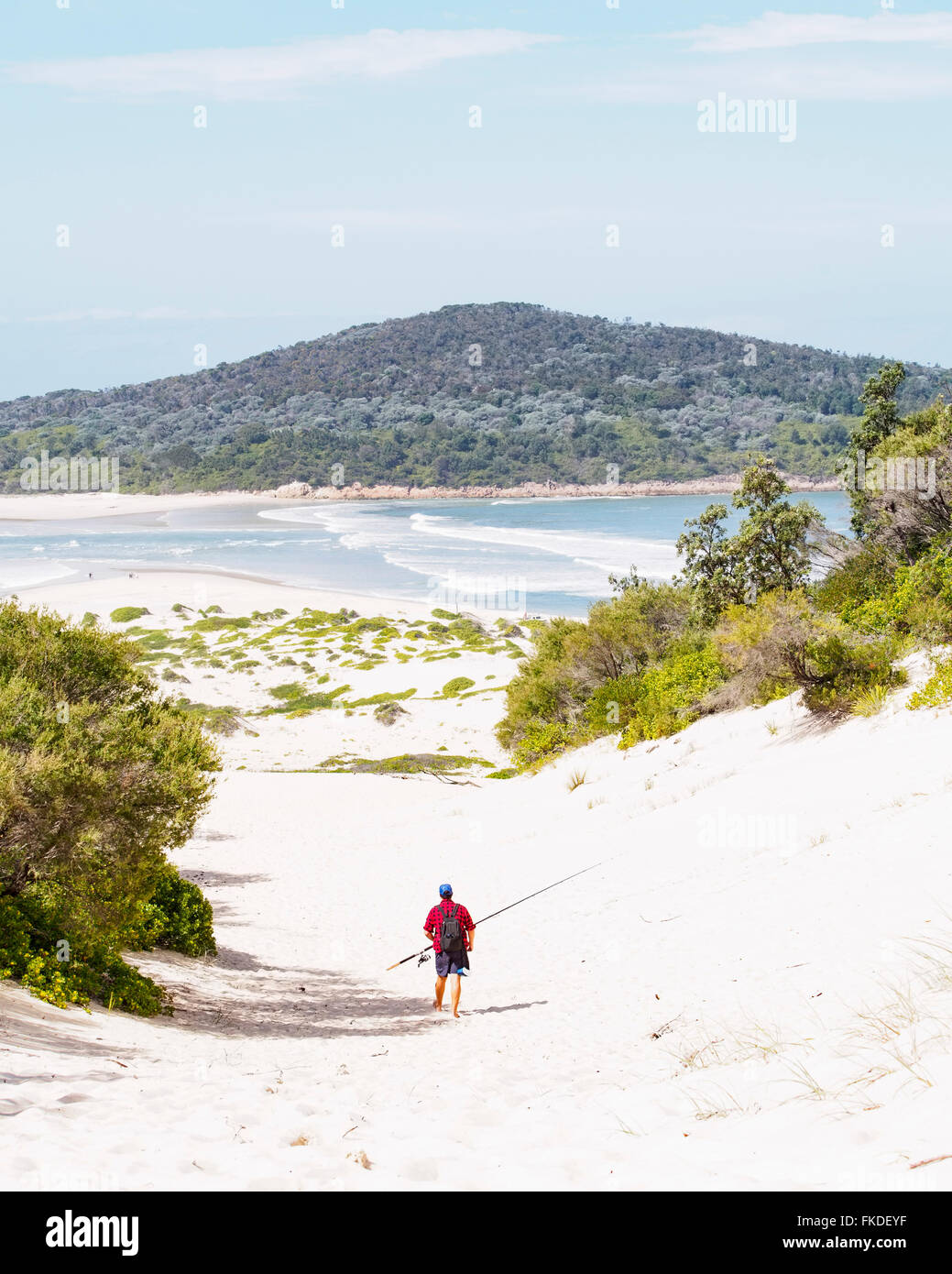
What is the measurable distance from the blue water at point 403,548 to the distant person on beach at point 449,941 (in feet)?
135

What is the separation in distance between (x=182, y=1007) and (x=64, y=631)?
3654 mm

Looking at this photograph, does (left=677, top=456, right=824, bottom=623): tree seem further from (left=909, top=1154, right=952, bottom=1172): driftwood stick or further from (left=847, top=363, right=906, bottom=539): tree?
(left=909, top=1154, right=952, bottom=1172): driftwood stick

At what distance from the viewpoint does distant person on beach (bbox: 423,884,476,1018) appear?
9.59 meters

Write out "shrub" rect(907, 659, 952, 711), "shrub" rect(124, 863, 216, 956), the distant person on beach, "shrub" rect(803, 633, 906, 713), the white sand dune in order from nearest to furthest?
the white sand dune
the distant person on beach
"shrub" rect(124, 863, 216, 956)
"shrub" rect(907, 659, 952, 711)
"shrub" rect(803, 633, 906, 713)

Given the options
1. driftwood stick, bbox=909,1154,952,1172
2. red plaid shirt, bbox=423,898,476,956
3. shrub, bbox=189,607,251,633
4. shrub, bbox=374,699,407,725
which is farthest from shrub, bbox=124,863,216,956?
shrub, bbox=189,607,251,633

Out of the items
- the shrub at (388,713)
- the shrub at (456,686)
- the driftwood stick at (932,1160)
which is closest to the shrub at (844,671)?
the driftwood stick at (932,1160)

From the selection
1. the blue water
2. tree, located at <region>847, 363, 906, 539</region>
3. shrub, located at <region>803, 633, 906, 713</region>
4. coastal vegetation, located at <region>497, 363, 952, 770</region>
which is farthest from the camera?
the blue water

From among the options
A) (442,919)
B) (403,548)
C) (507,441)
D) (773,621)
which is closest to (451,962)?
(442,919)

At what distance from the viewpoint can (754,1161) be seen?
432cm

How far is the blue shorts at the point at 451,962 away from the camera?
31.5 feet

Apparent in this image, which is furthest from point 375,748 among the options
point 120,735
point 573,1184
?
point 573,1184

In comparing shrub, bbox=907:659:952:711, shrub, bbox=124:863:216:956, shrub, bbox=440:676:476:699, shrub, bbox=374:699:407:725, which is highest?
shrub, bbox=907:659:952:711

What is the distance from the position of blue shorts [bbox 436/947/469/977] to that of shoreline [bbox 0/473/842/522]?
12816 cm

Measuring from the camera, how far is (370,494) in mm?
161250
